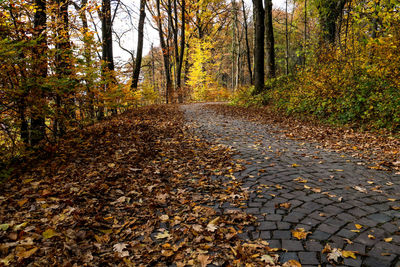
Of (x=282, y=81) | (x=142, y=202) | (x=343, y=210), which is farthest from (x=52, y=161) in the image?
(x=282, y=81)

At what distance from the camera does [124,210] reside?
348 centimetres

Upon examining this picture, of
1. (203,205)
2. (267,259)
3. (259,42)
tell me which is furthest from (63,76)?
(259,42)

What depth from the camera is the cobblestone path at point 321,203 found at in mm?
2391

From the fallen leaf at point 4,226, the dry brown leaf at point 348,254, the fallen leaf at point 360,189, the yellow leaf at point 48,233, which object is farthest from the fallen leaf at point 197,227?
the fallen leaf at point 360,189

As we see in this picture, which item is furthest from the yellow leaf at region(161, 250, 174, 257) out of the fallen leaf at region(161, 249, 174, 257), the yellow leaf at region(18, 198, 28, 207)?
the yellow leaf at region(18, 198, 28, 207)

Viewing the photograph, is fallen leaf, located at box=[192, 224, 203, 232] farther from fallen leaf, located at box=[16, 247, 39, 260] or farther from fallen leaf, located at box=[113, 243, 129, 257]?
fallen leaf, located at box=[16, 247, 39, 260]

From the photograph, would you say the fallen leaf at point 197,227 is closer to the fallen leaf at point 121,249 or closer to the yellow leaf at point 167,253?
the yellow leaf at point 167,253

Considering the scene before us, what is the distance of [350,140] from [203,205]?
5096 millimetres

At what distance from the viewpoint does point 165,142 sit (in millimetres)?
6859

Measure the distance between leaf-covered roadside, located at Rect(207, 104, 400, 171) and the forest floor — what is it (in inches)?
2.1

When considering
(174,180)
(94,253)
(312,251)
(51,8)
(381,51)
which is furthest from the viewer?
(381,51)

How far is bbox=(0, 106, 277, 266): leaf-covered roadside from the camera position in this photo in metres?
2.49

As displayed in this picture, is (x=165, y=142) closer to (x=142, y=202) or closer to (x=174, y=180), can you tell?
(x=174, y=180)

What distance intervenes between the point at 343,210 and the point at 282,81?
1155 centimetres
